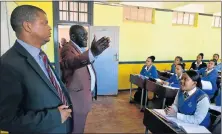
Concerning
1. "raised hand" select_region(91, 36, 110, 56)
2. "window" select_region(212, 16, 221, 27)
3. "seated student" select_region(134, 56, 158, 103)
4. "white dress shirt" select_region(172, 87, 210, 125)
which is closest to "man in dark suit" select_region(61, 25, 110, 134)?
"raised hand" select_region(91, 36, 110, 56)

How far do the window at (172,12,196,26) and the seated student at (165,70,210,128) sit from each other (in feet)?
13.8

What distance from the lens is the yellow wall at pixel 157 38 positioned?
487 centimetres

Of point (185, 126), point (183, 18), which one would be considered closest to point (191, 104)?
point (185, 126)

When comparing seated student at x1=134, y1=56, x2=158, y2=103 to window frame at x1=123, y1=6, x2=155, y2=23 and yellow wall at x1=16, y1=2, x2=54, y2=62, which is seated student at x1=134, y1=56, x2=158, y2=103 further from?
yellow wall at x1=16, y1=2, x2=54, y2=62

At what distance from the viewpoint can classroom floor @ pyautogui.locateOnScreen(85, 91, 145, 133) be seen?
290 cm

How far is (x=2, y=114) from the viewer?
2.62 ft

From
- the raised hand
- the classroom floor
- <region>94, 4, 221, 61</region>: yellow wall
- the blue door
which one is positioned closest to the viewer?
the raised hand

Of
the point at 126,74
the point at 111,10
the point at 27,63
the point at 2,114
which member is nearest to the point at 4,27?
the point at 27,63

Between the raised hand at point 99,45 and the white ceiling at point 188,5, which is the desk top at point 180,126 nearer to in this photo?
the raised hand at point 99,45

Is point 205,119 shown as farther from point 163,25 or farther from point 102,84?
point 163,25

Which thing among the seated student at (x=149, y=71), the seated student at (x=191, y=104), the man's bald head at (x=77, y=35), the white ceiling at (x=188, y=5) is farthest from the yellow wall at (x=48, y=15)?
the seated student at (x=191, y=104)

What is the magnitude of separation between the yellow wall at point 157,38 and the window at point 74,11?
0.79 feet

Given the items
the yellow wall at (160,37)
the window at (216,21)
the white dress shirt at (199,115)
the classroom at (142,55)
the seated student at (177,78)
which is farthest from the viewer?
the window at (216,21)

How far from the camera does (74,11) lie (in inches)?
177
